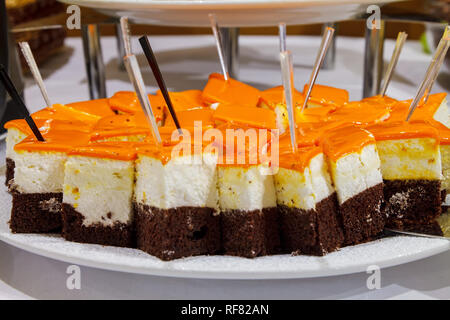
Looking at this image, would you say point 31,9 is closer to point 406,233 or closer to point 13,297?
point 13,297

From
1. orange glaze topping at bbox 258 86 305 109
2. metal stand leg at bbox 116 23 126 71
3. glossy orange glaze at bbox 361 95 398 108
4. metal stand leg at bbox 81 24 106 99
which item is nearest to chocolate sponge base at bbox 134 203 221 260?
orange glaze topping at bbox 258 86 305 109

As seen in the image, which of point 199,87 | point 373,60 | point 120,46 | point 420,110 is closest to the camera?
point 420,110

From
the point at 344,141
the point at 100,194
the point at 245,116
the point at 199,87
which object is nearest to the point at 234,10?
the point at 245,116

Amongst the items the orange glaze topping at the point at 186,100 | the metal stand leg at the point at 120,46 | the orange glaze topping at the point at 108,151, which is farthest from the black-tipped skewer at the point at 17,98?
the metal stand leg at the point at 120,46

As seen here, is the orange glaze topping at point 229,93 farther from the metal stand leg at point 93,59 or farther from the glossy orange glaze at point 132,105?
the metal stand leg at point 93,59

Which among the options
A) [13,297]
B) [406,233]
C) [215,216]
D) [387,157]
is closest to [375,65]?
[387,157]

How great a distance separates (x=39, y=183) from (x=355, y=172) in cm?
68

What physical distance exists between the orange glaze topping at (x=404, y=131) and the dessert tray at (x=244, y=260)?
0.72ft

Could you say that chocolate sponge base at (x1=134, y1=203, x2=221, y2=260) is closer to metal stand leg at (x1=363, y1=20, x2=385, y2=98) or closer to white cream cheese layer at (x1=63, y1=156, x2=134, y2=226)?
white cream cheese layer at (x1=63, y1=156, x2=134, y2=226)

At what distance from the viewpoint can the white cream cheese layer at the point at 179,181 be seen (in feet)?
3.20

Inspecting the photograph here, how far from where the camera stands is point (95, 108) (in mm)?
1404

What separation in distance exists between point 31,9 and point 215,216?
1.76 m

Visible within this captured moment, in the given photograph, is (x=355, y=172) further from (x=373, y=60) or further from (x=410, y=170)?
(x=373, y=60)

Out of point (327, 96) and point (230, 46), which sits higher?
point (230, 46)
